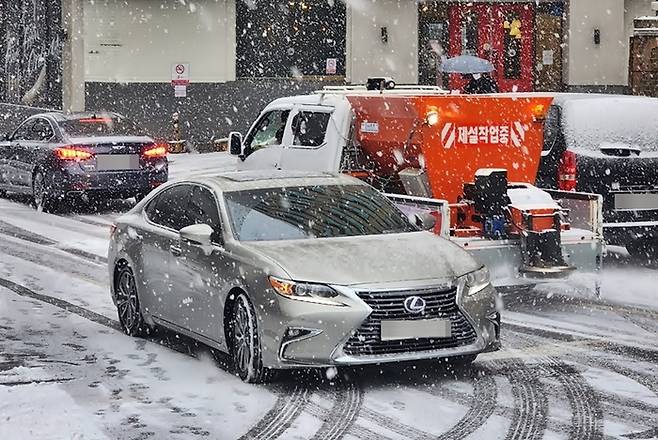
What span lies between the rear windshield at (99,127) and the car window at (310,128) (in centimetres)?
595

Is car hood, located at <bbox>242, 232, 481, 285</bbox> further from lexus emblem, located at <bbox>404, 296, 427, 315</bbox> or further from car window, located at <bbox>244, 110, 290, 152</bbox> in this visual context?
car window, located at <bbox>244, 110, 290, 152</bbox>

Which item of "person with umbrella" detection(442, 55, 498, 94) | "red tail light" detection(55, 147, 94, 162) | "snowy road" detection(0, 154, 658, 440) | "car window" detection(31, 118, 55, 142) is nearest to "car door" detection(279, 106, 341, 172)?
"snowy road" detection(0, 154, 658, 440)

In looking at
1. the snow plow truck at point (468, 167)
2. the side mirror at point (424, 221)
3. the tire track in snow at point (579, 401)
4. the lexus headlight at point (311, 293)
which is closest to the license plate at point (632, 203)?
the snow plow truck at point (468, 167)

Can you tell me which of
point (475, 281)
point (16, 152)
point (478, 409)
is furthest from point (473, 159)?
point (16, 152)

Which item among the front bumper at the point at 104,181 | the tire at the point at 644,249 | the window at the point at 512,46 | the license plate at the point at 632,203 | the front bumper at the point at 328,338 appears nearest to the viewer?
the front bumper at the point at 328,338

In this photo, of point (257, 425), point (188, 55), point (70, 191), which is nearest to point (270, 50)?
point (188, 55)

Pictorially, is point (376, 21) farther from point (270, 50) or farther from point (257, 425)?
point (257, 425)

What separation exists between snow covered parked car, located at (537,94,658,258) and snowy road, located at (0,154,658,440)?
1669 millimetres

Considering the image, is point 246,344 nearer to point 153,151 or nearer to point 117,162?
point 117,162

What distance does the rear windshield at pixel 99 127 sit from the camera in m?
20.3

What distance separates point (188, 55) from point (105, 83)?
1.93m

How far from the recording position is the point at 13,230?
1820 centimetres

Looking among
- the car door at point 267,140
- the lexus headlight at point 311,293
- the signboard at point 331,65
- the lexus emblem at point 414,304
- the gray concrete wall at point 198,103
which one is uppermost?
the signboard at point 331,65

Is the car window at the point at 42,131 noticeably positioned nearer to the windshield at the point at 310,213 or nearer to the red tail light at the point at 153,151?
the red tail light at the point at 153,151
